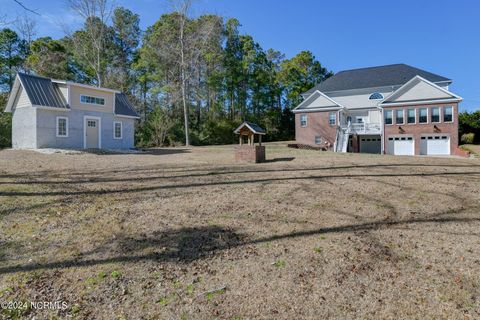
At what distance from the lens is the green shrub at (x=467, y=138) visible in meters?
34.2

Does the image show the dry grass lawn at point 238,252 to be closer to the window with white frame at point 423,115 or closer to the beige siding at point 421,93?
the window with white frame at point 423,115

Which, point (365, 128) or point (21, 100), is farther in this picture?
point (365, 128)

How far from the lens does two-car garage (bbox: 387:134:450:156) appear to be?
25.4 m

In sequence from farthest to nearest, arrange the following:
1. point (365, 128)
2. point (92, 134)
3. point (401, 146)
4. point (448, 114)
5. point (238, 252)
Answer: point (365, 128) < point (401, 146) < point (448, 114) < point (92, 134) < point (238, 252)

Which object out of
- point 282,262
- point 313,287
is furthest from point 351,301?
point 282,262

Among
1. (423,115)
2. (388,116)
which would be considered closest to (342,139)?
(388,116)

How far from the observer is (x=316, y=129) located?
3094cm

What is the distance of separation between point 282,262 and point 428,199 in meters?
4.67

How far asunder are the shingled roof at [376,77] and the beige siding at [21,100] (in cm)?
2803

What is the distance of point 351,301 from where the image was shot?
121 inches

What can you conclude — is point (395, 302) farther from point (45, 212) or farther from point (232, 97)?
point (232, 97)

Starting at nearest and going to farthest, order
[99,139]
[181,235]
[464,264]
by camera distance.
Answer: [464,264] < [181,235] < [99,139]

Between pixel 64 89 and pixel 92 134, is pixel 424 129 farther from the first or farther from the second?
pixel 64 89

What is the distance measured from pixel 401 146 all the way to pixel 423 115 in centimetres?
317
